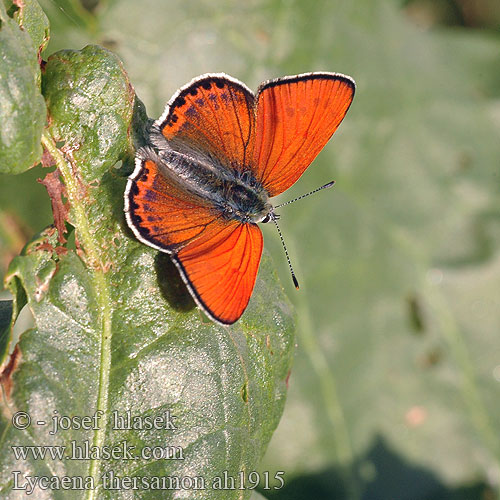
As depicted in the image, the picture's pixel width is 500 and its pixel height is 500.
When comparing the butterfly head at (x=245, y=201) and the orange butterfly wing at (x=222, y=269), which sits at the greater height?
the butterfly head at (x=245, y=201)

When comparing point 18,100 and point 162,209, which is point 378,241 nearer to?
point 162,209

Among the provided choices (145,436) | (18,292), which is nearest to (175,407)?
(145,436)

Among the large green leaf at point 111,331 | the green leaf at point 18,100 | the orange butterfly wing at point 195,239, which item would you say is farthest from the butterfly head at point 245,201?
the green leaf at point 18,100

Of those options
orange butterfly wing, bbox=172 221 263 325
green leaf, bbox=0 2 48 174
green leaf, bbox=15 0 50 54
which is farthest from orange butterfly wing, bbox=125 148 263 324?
green leaf, bbox=15 0 50 54

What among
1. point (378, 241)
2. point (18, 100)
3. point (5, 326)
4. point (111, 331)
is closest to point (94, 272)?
point (111, 331)

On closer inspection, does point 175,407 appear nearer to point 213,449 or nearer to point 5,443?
point 213,449

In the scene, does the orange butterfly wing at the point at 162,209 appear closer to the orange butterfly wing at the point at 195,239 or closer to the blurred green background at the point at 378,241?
the orange butterfly wing at the point at 195,239
